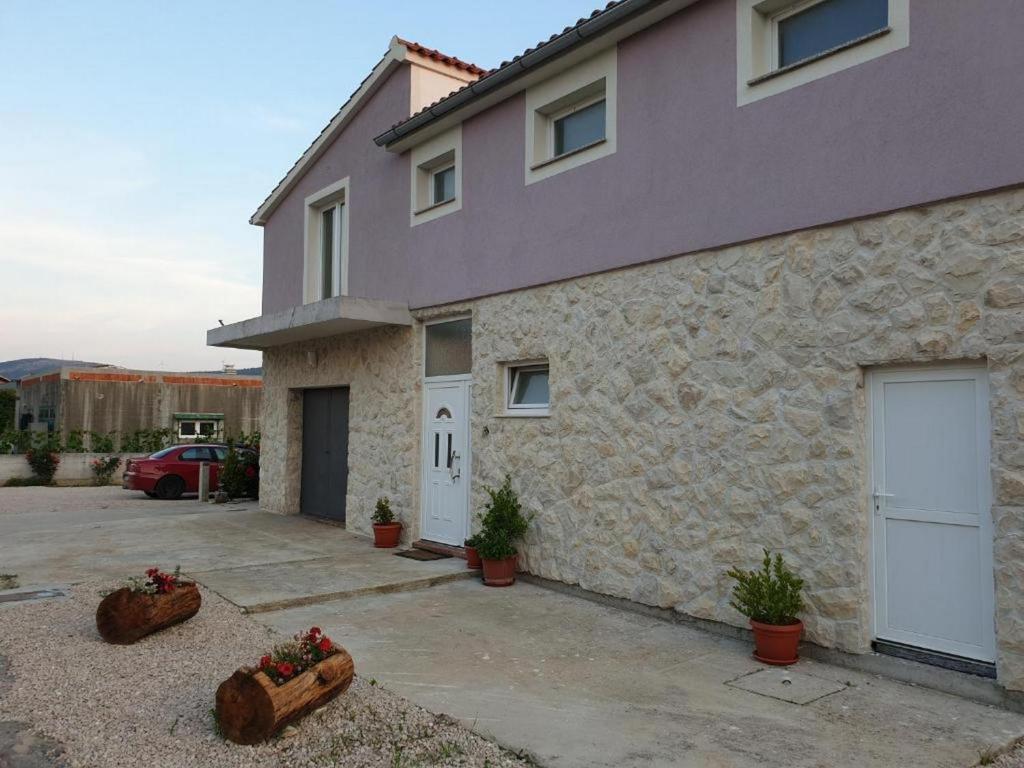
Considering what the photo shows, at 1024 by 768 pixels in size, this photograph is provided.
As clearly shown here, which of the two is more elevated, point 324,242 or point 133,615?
point 324,242

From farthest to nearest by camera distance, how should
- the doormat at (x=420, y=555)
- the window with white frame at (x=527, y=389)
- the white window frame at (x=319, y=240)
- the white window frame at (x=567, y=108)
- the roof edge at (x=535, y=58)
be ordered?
the white window frame at (x=319, y=240), the doormat at (x=420, y=555), the window with white frame at (x=527, y=389), the white window frame at (x=567, y=108), the roof edge at (x=535, y=58)

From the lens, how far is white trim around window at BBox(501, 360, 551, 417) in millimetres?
8414

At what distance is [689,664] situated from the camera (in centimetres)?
553

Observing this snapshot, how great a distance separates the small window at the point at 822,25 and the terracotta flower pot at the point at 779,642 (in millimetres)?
4286

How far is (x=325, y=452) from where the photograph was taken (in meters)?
12.9

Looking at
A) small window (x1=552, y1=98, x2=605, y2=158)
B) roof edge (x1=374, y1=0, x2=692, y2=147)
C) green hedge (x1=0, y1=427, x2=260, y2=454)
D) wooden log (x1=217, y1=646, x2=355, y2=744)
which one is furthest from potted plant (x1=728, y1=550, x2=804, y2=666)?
green hedge (x1=0, y1=427, x2=260, y2=454)

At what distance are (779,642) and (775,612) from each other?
8.1 inches

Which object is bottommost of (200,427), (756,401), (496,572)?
(496,572)

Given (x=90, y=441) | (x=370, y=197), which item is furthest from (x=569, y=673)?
(x=90, y=441)

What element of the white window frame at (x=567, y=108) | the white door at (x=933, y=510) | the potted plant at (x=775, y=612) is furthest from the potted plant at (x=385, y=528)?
the white door at (x=933, y=510)

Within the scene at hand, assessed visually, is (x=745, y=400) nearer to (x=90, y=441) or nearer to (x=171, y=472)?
(x=171, y=472)

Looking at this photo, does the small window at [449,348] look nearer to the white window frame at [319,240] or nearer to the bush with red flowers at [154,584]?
the white window frame at [319,240]

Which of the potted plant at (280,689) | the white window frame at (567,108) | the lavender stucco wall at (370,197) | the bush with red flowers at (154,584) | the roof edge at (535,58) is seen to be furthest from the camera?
the lavender stucco wall at (370,197)

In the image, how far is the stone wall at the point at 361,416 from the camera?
1021cm
